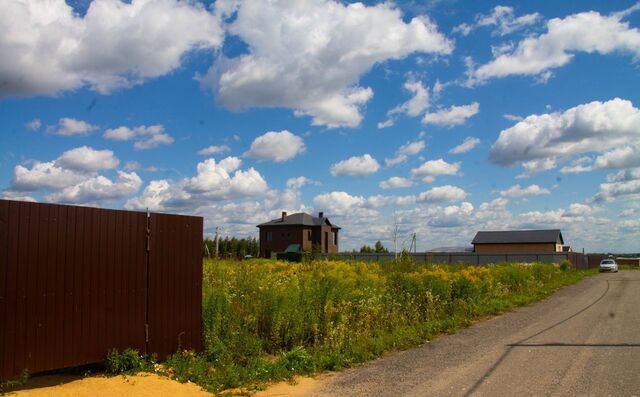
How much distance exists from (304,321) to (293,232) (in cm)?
6671

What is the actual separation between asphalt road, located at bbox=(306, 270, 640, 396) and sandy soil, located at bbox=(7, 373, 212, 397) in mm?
1807

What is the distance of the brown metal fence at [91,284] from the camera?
6.55 metres

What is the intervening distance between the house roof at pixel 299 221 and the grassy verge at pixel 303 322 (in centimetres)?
6105

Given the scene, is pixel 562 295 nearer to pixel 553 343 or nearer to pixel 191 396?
pixel 553 343

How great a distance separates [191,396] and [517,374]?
15.6ft

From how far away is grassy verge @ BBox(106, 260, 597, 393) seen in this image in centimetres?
842

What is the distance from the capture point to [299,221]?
76812 mm

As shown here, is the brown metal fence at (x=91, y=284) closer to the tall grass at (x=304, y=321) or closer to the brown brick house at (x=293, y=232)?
the tall grass at (x=304, y=321)

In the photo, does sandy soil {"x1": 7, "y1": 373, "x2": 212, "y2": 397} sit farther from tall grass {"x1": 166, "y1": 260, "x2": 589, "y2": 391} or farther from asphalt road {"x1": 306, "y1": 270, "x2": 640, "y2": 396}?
asphalt road {"x1": 306, "y1": 270, "x2": 640, "y2": 396}

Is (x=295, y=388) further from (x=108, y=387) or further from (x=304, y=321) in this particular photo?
(x=304, y=321)

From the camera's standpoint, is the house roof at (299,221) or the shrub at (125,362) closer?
the shrub at (125,362)

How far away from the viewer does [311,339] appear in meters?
10.7

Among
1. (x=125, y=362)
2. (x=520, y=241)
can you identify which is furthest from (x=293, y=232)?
(x=125, y=362)

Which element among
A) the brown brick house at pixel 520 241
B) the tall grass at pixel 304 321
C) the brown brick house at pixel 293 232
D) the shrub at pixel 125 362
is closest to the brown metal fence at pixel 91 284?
the shrub at pixel 125 362
